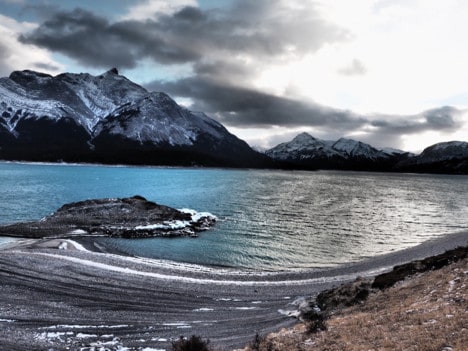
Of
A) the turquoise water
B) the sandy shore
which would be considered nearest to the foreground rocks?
the sandy shore

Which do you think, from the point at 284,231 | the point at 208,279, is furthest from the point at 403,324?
the point at 284,231

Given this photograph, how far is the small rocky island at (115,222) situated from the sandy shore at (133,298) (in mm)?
10626

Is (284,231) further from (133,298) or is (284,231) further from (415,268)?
(133,298)

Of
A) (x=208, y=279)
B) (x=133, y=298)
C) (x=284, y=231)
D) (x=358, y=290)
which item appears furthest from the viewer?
(x=284, y=231)

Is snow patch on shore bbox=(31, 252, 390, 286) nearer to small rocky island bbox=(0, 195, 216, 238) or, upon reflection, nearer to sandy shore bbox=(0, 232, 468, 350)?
sandy shore bbox=(0, 232, 468, 350)

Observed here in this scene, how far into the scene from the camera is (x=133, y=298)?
25.9 meters

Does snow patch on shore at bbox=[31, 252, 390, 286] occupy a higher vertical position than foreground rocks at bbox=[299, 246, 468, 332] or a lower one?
lower

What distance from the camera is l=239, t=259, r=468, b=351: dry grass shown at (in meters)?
13.1

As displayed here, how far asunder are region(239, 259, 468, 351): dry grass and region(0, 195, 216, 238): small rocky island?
36.2 metres

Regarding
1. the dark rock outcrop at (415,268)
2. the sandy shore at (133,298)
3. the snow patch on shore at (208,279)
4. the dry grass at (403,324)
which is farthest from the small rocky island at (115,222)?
the dry grass at (403,324)

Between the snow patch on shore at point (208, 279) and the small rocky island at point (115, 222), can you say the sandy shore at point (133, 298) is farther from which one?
the small rocky island at point (115, 222)

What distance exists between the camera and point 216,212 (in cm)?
7725

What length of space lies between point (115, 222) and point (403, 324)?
49.2 m

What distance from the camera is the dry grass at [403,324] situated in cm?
1310
